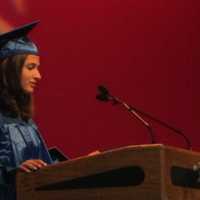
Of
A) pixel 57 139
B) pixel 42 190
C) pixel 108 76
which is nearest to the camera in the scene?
pixel 42 190

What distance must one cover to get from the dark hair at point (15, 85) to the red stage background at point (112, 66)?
612 mm

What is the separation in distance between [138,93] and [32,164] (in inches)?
75.2

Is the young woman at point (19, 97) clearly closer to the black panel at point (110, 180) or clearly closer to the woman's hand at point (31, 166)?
the woman's hand at point (31, 166)

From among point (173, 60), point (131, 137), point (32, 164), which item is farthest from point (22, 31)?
point (173, 60)

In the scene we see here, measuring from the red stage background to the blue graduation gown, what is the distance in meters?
0.72

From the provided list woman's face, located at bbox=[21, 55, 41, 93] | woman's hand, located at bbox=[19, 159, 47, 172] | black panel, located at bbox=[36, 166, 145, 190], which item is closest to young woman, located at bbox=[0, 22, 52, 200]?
woman's face, located at bbox=[21, 55, 41, 93]

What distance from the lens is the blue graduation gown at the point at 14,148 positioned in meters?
2.50

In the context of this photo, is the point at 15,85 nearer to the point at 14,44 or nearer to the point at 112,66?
the point at 14,44

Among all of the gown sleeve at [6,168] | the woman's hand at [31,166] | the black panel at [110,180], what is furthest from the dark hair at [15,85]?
the black panel at [110,180]

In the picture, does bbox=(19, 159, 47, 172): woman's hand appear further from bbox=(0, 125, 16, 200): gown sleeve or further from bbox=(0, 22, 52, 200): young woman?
bbox=(0, 22, 52, 200): young woman

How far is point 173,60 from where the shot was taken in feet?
14.0

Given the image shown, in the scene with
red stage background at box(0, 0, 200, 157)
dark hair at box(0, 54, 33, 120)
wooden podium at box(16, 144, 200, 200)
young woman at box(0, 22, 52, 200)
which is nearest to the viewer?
wooden podium at box(16, 144, 200, 200)

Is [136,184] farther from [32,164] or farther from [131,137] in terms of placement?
[131,137]

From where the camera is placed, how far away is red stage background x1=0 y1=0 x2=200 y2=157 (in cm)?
363
